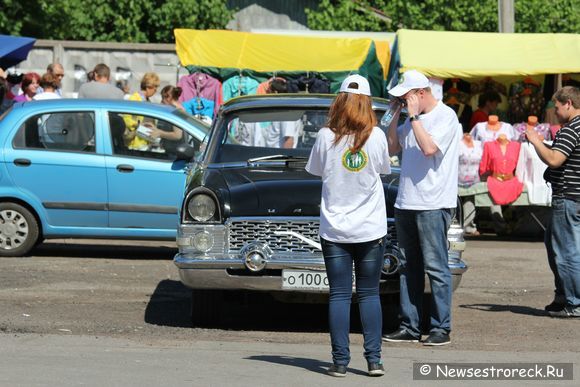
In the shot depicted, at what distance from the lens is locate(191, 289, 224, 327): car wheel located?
9477 millimetres

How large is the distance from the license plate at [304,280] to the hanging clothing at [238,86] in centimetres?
1030

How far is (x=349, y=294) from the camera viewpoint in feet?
24.8

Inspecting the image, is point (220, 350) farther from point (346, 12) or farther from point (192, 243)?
point (346, 12)

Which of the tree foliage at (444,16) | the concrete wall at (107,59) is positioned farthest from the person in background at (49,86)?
the tree foliage at (444,16)

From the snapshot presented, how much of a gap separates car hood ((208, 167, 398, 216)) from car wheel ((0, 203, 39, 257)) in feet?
15.2

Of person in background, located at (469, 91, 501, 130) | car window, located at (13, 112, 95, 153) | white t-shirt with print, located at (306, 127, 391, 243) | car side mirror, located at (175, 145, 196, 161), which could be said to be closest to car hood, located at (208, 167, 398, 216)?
white t-shirt with print, located at (306, 127, 391, 243)

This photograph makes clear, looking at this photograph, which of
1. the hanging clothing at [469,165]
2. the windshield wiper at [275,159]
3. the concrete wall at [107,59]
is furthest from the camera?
the concrete wall at [107,59]

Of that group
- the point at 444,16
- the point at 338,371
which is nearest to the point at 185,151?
the point at 338,371

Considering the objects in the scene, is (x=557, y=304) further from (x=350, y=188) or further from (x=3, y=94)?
(x=3, y=94)

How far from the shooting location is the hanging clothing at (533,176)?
16562mm

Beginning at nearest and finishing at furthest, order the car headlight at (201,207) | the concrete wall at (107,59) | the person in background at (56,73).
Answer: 1. the car headlight at (201,207)
2. the person in background at (56,73)
3. the concrete wall at (107,59)

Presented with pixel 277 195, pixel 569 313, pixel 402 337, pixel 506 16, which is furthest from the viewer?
pixel 506 16

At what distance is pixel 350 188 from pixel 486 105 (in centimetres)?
1092

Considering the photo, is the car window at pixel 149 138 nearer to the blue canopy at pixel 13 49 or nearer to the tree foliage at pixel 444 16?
the blue canopy at pixel 13 49
